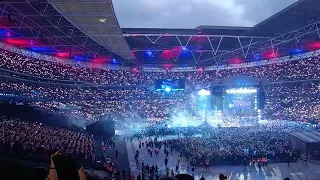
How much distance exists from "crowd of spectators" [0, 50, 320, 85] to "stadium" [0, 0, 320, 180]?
146 mm

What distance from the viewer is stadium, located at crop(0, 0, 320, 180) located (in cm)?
1593

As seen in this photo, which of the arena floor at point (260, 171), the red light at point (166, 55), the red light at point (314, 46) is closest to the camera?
the arena floor at point (260, 171)

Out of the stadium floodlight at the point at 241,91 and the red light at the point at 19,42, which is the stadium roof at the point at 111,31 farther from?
the stadium floodlight at the point at 241,91

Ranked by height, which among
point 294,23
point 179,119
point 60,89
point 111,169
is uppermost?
point 294,23

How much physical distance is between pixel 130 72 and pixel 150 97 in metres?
4.98

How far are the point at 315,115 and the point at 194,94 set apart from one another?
51.9 feet

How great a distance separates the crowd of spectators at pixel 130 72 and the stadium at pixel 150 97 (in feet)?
0.48

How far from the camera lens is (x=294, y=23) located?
78.5ft

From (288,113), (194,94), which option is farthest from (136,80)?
(288,113)

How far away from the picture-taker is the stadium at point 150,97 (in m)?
15.9

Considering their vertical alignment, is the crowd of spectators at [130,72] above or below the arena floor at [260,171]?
above

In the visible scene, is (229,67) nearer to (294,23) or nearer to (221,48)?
(221,48)

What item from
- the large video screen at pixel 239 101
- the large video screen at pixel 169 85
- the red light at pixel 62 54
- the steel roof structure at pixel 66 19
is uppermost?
the red light at pixel 62 54

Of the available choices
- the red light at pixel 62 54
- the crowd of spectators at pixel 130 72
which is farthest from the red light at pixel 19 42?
the red light at pixel 62 54
